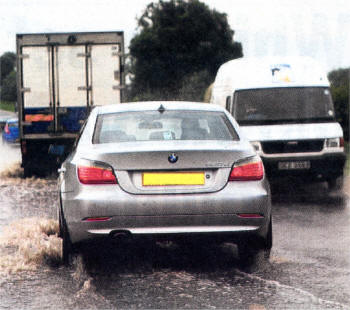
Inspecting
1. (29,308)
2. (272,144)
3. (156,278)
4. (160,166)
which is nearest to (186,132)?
(160,166)

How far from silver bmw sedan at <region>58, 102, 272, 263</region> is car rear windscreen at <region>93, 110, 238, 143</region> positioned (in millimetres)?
329

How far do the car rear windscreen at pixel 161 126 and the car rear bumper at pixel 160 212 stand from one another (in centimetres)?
74

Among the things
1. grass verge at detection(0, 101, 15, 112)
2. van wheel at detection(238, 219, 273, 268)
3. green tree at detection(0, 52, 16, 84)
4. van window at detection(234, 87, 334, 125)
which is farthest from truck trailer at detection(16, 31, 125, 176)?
green tree at detection(0, 52, 16, 84)

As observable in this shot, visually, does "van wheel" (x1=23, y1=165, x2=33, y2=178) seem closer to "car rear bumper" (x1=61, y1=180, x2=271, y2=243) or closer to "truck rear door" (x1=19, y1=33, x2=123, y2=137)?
"truck rear door" (x1=19, y1=33, x2=123, y2=137)

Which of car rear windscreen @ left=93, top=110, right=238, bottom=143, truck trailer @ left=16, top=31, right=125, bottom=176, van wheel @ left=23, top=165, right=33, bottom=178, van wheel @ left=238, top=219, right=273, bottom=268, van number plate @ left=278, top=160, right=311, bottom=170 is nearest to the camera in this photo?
van wheel @ left=238, top=219, right=273, bottom=268

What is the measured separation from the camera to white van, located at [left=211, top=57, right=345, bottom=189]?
1346 centimetres

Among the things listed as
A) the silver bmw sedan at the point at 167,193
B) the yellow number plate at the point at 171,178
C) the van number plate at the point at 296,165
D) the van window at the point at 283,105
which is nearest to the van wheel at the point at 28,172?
the van window at the point at 283,105

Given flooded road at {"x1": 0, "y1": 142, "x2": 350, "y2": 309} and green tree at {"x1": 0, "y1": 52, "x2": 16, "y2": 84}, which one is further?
green tree at {"x1": 0, "y1": 52, "x2": 16, "y2": 84}

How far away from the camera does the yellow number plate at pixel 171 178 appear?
6488mm

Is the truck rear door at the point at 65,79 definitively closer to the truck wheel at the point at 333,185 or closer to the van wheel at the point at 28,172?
the van wheel at the point at 28,172

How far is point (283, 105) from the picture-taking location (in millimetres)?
14328

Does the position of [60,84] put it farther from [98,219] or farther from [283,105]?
[98,219]

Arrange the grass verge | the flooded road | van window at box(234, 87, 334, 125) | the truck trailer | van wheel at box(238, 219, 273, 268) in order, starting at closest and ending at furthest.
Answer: the flooded road
van wheel at box(238, 219, 273, 268)
van window at box(234, 87, 334, 125)
the truck trailer
the grass verge

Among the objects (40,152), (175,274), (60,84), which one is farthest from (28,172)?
(175,274)
